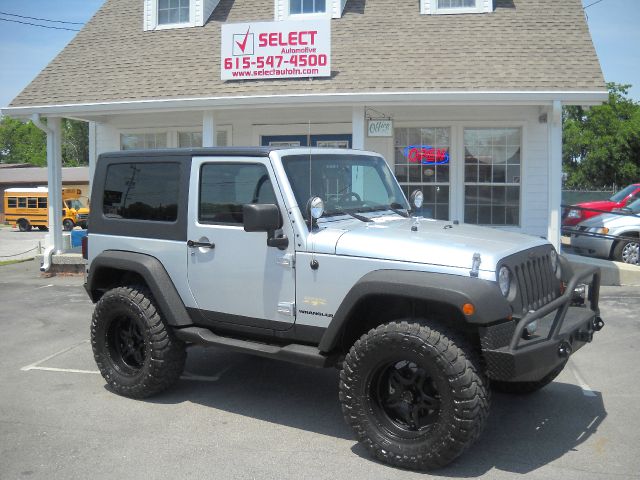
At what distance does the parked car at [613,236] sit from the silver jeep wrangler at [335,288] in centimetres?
730

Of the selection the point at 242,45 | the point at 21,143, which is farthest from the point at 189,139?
the point at 21,143

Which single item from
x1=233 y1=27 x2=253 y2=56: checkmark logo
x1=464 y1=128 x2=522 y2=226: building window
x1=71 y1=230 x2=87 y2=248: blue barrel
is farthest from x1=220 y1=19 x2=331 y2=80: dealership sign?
x1=71 y1=230 x2=87 y2=248: blue barrel

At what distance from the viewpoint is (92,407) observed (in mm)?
5238

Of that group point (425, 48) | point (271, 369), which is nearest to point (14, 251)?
A: point (425, 48)

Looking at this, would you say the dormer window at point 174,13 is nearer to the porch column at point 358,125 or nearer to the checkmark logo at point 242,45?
the checkmark logo at point 242,45

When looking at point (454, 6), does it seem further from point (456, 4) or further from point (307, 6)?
point (307, 6)

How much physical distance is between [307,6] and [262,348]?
9533 millimetres

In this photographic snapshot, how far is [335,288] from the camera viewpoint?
436cm

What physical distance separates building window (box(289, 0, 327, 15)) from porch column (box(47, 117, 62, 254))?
4.96 m

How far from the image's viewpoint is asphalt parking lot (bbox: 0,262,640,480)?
4.11 m

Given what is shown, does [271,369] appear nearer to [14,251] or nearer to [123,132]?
[123,132]

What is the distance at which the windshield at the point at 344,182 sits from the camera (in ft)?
15.7

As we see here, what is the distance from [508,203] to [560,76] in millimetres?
2379

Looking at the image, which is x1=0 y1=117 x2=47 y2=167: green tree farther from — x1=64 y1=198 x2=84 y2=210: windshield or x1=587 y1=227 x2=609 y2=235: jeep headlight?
x1=587 y1=227 x2=609 y2=235: jeep headlight
